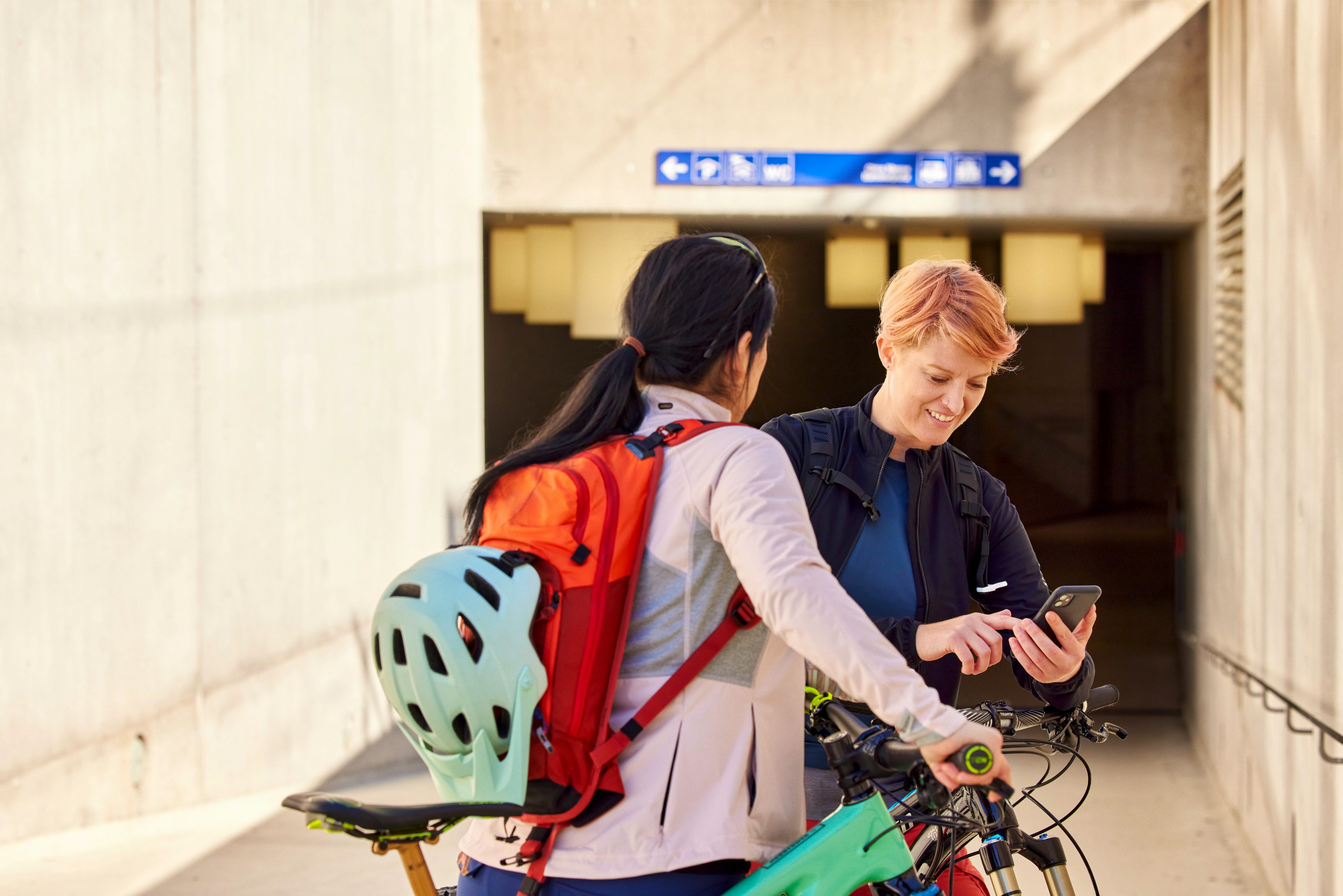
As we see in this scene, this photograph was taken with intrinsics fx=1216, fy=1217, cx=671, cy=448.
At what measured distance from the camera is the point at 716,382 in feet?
5.00

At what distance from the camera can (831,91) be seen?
20.8 ft

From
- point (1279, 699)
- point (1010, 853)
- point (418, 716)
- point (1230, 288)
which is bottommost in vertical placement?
point (1279, 699)

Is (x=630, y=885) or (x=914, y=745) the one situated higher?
(x=914, y=745)

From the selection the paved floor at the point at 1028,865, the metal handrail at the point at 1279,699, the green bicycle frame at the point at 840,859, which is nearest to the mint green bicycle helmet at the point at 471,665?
the green bicycle frame at the point at 840,859

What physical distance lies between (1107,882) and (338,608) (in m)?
3.40

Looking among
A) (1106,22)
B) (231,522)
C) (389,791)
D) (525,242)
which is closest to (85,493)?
(231,522)

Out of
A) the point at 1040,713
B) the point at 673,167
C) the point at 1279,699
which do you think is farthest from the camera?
the point at 673,167

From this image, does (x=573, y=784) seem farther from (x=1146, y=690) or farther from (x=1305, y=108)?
(x=1146, y=690)

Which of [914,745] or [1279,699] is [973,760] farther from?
[1279,699]

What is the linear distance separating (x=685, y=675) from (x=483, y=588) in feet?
0.85

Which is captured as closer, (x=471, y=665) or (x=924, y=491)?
(x=471, y=665)

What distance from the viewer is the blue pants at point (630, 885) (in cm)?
139

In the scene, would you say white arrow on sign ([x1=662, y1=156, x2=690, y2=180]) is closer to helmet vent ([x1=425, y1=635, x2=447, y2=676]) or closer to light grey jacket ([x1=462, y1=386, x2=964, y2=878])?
light grey jacket ([x1=462, y1=386, x2=964, y2=878])

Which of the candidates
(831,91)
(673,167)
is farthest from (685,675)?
(831,91)
